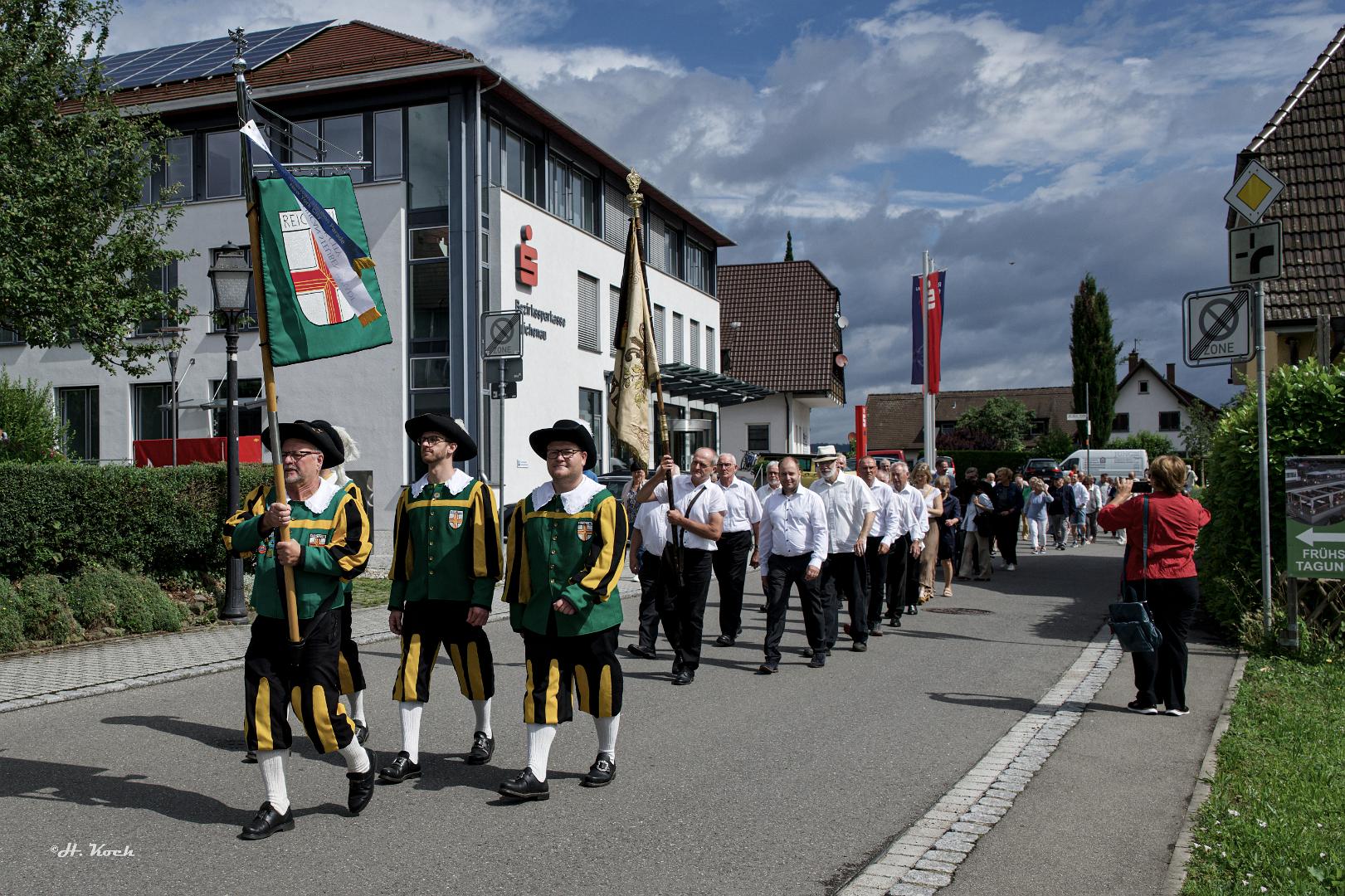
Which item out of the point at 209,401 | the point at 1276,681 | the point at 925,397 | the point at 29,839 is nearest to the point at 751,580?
the point at 925,397

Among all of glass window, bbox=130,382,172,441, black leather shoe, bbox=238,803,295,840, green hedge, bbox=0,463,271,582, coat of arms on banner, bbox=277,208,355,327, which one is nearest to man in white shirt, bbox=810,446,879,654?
coat of arms on banner, bbox=277,208,355,327

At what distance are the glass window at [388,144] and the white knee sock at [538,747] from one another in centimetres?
2341

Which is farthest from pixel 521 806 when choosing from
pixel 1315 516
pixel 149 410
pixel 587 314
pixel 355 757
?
pixel 587 314

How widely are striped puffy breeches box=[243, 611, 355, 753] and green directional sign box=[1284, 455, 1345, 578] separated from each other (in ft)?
25.8

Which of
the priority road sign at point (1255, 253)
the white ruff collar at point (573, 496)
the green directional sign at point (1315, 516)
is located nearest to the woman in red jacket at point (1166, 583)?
the green directional sign at point (1315, 516)

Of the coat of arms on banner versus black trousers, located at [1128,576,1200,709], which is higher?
the coat of arms on banner

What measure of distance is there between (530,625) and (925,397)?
20.9 m

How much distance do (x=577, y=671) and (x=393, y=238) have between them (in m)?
22.6

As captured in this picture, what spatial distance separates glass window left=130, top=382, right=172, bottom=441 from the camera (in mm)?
29453

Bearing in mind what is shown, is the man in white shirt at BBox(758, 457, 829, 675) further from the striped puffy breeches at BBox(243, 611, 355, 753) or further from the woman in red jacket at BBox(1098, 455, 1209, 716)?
the striped puffy breeches at BBox(243, 611, 355, 753)

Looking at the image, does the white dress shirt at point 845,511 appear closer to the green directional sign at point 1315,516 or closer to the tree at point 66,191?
the green directional sign at point 1315,516

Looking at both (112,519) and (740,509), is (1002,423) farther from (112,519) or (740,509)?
(112,519)

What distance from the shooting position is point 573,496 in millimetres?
5887

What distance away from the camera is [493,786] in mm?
5961
